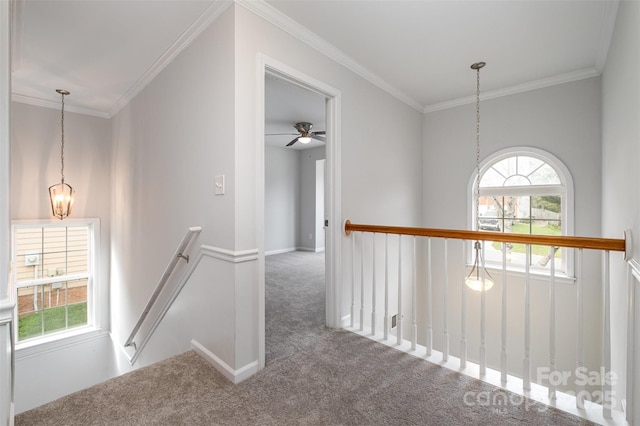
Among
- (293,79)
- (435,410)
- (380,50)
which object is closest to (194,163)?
(293,79)

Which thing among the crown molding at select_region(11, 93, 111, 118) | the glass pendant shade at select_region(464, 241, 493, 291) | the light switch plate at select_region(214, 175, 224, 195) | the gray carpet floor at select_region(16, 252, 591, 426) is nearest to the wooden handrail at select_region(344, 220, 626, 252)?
the glass pendant shade at select_region(464, 241, 493, 291)

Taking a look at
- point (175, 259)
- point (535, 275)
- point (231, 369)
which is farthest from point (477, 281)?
point (175, 259)

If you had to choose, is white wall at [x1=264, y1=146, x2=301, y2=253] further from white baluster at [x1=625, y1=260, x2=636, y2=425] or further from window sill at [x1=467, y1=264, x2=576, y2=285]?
white baluster at [x1=625, y1=260, x2=636, y2=425]

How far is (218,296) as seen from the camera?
6.59ft

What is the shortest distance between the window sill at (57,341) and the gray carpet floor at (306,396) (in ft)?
10.3

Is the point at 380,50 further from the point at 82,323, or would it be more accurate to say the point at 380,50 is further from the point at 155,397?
the point at 82,323

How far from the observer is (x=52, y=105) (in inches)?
150

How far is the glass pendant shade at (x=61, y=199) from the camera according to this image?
12.3 feet

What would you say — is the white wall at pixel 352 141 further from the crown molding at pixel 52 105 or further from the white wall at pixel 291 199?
the crown molding at pixel 52 105

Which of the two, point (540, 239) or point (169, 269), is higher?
point (540, 239)

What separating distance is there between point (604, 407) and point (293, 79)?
107 inches

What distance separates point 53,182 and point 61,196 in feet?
0.90

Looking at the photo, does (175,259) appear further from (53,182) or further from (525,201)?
(525,201)

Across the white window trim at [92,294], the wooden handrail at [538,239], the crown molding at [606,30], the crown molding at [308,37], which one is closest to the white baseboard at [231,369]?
the wooden handrail at [538,239]
